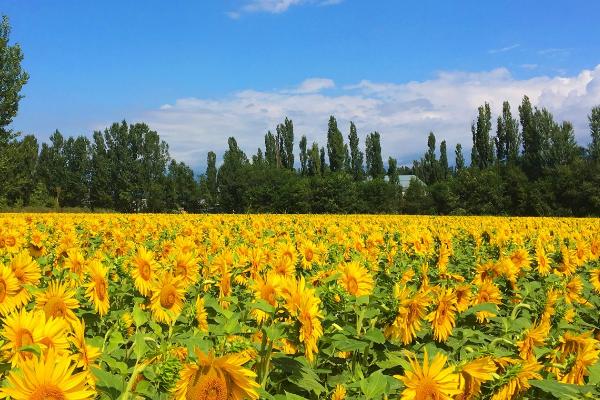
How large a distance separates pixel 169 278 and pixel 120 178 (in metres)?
55.1

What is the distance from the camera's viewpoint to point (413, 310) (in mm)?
1704

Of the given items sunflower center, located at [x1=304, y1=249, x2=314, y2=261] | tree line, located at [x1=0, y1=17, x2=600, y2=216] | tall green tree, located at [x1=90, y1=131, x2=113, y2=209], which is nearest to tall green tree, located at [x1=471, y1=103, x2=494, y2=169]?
tree line, located at [x1=0, y1=17, x2=600, y2=216]

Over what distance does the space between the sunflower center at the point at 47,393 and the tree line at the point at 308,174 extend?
102 ft

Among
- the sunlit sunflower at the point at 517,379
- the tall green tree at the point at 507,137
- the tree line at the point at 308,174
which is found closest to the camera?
the sunlit sunflower at the point at 517,379

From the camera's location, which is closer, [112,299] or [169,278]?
[169,278]

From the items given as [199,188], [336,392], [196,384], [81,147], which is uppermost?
[81,147]

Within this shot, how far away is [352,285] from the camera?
2.32m

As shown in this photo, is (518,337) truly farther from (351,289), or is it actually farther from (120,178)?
(120,178)

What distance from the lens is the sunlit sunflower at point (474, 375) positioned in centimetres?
133

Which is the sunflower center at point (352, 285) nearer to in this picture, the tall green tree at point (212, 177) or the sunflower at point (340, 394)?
the sunflower at point (340, 394)

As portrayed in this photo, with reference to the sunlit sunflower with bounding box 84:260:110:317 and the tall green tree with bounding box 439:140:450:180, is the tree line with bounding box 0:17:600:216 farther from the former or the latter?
the sunlit sunflower with bounding box 84:260:110:317

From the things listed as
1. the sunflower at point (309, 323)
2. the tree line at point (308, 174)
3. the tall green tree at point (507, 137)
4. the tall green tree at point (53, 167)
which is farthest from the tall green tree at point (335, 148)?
the sunflower at point (309, 323)

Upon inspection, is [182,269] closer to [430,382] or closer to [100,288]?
[100,288]

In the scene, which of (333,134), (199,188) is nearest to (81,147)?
(199,188)
